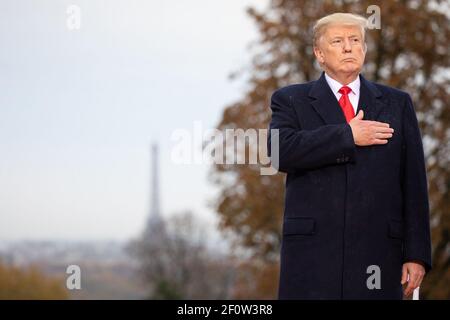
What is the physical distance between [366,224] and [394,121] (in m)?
0.51

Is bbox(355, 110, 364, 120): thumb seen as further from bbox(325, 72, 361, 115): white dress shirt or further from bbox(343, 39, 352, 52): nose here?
bbox(343, 39, 352, 52): nose

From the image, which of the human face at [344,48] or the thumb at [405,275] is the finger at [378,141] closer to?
the human face at [344,48]

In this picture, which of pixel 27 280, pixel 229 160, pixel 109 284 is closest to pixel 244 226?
pixel 229 160

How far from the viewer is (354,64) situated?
13.0ft

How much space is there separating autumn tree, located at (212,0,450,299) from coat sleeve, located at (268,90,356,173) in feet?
46.1

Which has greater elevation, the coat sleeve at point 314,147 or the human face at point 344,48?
the human face at point 344,48

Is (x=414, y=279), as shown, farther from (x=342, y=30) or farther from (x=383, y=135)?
(x=342, y=30)

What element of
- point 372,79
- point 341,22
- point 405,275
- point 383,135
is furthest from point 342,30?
point 372,79

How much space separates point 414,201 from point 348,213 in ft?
1.05

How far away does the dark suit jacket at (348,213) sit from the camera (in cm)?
385

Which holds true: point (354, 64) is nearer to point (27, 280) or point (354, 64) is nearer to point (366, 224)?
point (366, 224)

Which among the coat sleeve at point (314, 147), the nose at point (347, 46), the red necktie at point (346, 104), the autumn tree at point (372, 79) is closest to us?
the coat sleeve at point (314, 147)

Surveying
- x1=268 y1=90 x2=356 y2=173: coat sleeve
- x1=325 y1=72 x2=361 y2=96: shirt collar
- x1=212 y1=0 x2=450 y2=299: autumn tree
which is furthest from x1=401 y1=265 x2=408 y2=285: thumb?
x1=212 y1=0 x2=450 y2=299: autumn tree

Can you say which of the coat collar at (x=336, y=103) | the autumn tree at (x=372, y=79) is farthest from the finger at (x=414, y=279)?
the autumn tree at (x=372, y=79)
